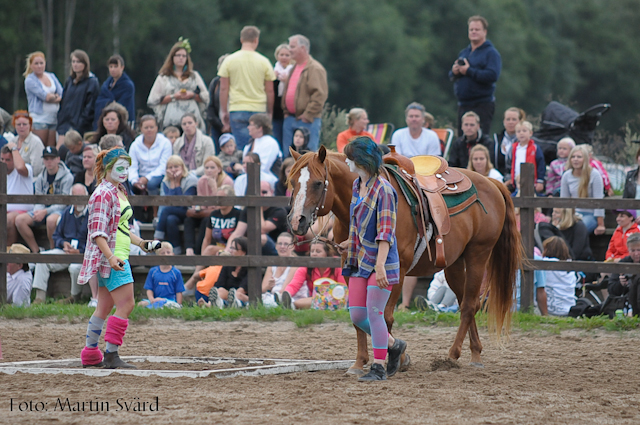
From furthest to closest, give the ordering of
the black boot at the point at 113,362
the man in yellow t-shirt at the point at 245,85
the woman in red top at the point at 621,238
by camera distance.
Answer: the man in yellow t-shirt at the point at 245,85 → the woman in red top at the point at 621,238 → the black boot at the point at 113,362

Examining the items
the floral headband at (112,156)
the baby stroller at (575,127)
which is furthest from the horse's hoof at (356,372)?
the baby stroller at (575,127)

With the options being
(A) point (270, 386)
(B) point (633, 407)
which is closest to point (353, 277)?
(A) point (270, 386)

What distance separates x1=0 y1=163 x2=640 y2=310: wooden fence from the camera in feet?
Result: 30.6

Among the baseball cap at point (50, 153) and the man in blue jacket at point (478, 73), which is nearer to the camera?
the baseball cap at point (50, 153)

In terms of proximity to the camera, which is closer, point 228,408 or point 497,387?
point 228,408

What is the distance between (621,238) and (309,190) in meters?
5.25

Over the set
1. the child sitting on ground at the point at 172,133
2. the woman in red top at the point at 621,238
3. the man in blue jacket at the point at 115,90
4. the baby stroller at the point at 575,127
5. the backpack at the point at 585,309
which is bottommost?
the backpack at the point at 585,309

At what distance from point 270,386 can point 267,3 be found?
3888cm

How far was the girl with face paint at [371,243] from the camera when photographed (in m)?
5.86

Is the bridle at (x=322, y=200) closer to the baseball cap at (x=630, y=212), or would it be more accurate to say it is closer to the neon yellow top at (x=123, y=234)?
the neon yellow top at (x=123, y=234)

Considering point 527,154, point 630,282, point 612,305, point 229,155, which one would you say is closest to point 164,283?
point 229,155

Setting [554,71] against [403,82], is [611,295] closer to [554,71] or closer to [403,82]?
[403,82]

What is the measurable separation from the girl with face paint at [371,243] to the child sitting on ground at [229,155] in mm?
6129

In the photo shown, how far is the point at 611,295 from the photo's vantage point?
941cm
